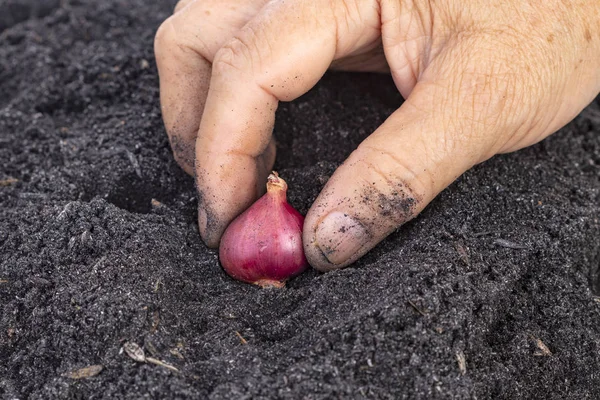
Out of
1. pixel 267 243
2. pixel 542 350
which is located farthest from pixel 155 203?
pixel 542 350

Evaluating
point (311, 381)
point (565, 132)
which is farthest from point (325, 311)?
point (565, 132)

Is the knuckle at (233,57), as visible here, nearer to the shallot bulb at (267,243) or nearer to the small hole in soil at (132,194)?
the shallot bulb at (267,243)

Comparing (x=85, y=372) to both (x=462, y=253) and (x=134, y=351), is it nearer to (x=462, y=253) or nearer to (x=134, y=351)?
(x=134, y=351)

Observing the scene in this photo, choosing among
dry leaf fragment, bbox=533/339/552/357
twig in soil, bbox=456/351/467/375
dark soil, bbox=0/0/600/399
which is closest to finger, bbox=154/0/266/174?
dark soil, bbox=0/0/600/399

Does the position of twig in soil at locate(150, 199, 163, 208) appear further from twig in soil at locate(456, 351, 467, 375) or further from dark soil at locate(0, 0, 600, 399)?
twig in soil at locate(456, 351, 467, 375)

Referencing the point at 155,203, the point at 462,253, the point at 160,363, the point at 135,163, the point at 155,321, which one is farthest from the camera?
the point at 135,163

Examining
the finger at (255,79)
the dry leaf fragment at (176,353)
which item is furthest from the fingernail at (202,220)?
the dry leaf fragment at (176,353)
